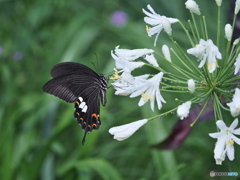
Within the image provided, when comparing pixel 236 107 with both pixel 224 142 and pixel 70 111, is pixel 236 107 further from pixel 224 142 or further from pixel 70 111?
pixel 70 111

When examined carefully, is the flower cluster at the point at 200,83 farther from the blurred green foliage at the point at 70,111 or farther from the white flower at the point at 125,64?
the blurred green foliage at the point at 70,111

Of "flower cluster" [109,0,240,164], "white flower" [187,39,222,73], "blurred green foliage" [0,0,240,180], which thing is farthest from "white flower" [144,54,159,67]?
"blurred green foliage" [0,0,240,180]

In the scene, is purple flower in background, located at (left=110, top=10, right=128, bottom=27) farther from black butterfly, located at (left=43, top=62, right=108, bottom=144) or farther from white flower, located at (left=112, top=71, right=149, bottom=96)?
white flower, located at (left=112, top=71, right=149, bottom=96)

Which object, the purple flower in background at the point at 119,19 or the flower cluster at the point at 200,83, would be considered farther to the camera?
the purple flower in background at the point at 119,19

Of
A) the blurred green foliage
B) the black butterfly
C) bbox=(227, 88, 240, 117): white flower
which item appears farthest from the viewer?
the blurred green foliage

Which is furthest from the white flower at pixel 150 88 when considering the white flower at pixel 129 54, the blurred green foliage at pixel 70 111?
the blurred green foliage at pixel 70 111

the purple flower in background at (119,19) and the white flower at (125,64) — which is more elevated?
the purple flower in background at (119,19)
